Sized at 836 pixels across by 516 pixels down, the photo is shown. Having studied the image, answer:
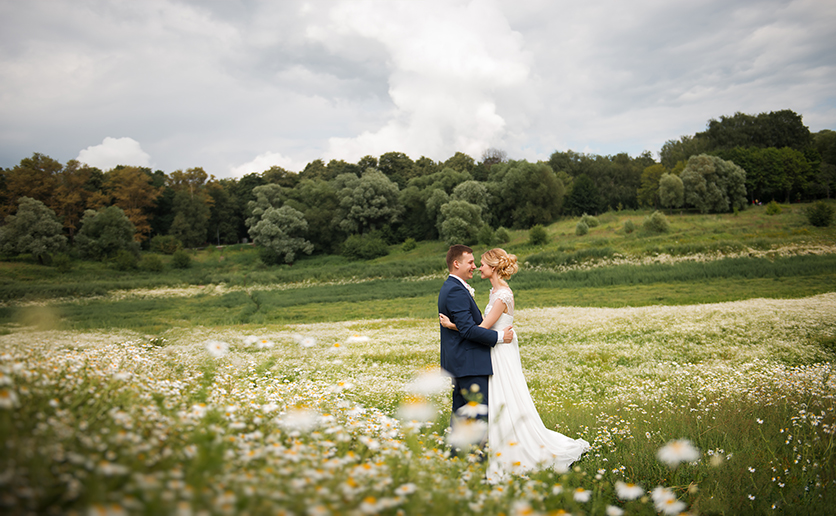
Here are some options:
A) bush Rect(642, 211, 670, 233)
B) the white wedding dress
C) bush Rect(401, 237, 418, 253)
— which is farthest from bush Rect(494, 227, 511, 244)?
the white wedding dress

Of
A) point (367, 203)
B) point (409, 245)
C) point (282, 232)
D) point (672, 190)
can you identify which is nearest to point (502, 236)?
point (409, 245)

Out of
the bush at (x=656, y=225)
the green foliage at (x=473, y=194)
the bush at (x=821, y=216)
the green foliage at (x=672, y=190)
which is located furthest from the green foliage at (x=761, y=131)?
the green foliage at (x=473, y=194)

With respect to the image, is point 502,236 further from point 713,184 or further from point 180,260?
point 180,260

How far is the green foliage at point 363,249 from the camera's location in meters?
61.1

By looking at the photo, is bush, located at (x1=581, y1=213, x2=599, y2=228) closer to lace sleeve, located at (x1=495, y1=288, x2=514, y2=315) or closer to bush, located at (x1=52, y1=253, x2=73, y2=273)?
lace sleeve, located at (x1=495, y1=288, x2=514, y2=315)

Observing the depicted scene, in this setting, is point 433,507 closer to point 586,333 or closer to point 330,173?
point 586,333

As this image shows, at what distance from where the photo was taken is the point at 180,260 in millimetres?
49375

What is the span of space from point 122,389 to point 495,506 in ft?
9.09

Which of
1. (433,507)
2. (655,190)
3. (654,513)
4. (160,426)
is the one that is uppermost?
(655,190)

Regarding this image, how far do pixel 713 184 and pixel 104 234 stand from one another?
71624 mm

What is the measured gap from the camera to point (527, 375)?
10.9 m

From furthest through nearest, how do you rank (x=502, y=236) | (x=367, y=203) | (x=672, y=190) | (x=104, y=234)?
1. (x=367, y=203)
2. (x=672, y=190)
3. (x=502, y=236)
4. (x=104, y=234)

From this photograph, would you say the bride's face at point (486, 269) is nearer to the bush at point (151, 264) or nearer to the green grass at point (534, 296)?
the green grass at point (534, 296)

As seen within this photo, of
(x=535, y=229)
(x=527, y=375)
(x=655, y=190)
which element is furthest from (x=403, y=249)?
(x=527, y=375)
